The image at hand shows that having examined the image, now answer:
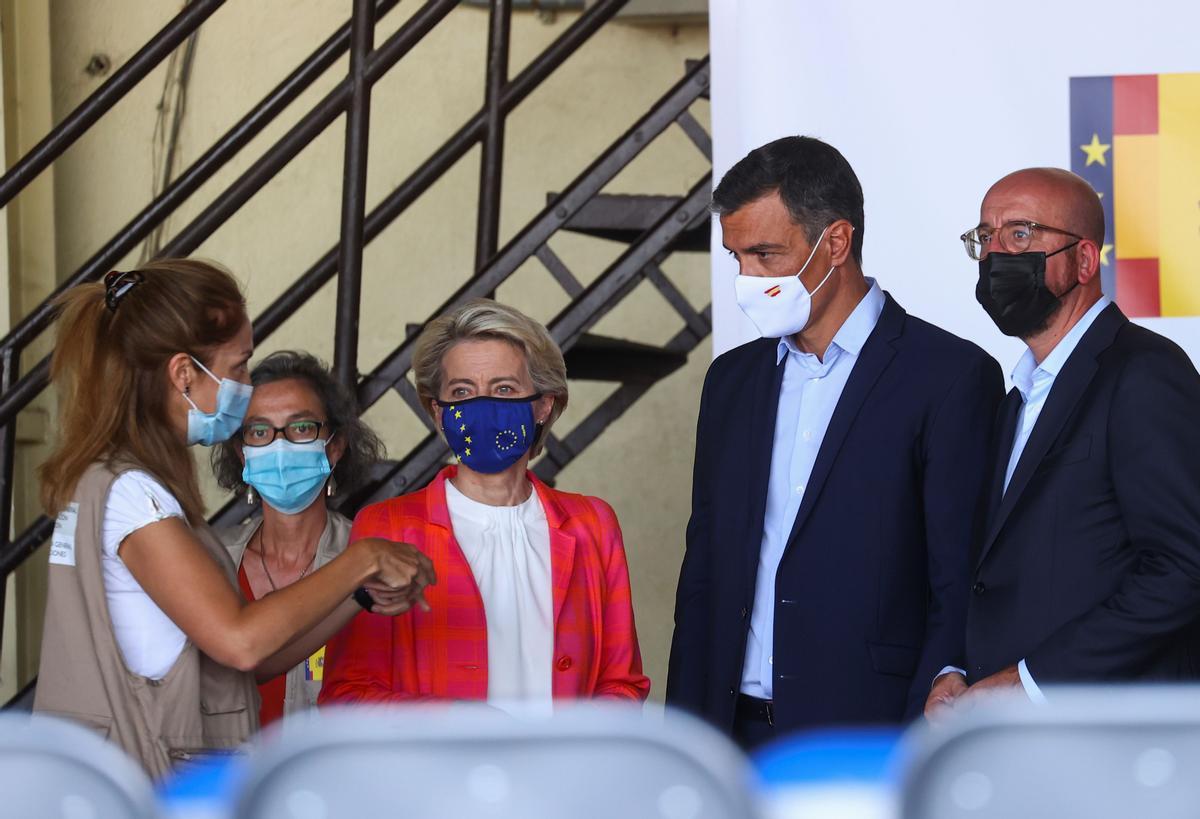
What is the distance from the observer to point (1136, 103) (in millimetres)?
2865

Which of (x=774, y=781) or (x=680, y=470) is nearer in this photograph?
(x=774, y=781)

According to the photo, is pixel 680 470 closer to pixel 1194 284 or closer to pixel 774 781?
pixel 1194 284

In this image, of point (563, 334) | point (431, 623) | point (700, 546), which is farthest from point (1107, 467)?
point (563, 334)

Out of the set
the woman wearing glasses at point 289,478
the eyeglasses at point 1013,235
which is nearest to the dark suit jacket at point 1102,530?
the eyeglasses at point 1013,235

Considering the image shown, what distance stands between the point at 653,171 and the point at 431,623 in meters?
2.98

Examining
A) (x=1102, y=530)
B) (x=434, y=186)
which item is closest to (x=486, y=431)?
(x=1102, y=530)

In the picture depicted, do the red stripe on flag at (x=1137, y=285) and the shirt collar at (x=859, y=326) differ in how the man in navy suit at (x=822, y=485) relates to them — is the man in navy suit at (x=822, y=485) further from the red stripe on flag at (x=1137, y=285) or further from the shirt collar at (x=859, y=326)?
the red stripe on flag at (x=1137, y=285)

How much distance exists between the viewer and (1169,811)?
90cm

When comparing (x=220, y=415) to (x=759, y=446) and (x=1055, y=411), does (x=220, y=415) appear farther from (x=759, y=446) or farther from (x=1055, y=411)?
(x=1055, y=411)

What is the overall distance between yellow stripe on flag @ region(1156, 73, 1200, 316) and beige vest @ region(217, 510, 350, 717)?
1659mm

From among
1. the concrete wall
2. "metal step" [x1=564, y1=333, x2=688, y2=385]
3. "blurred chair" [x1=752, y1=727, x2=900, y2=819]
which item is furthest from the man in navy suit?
the concrete wall

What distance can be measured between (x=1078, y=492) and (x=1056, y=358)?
24 centimetres

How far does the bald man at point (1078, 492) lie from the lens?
6.05ft

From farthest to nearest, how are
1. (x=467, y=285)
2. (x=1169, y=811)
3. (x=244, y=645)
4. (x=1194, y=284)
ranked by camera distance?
(x=467, y=285) → (x=1194, y=284) → (x=244, y=645) → (x=1169, y=811)
